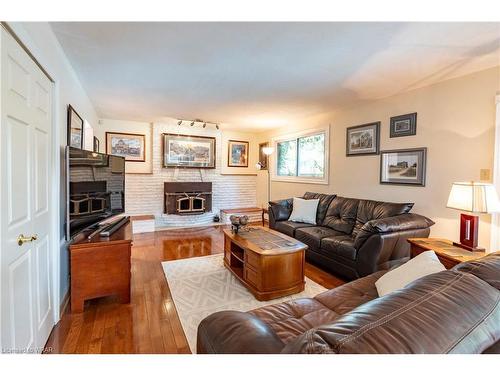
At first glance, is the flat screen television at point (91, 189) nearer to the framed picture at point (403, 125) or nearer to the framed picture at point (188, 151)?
the framed picture at point (188, 151)

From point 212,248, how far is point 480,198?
340 cm

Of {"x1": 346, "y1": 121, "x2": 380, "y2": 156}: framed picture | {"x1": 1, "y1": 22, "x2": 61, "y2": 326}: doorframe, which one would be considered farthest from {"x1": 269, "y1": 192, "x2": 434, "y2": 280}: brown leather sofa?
{"x1": 1, "y1": 22, "x2": 61, "y2": 326}: doorframe

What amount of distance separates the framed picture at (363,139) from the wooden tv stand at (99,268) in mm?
3442

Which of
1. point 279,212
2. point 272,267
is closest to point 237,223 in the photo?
point 272,267

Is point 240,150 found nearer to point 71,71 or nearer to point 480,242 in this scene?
point 71,71

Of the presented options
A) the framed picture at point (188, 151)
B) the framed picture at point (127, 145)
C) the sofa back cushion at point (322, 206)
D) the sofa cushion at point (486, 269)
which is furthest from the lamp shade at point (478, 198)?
the framed picture at point (127, 145)

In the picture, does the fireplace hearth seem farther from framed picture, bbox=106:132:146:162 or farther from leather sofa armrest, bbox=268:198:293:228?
leather sofa armrest, bbox=268:198:293:228

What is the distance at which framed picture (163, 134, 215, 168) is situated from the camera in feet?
18.8

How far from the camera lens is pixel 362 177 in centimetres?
388

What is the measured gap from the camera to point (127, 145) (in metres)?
5.43

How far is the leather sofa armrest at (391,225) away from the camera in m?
2.53

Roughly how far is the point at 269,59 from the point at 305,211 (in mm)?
2440

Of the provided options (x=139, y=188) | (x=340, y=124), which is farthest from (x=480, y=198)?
(x=139, y=188)

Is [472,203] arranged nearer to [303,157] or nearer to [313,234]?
[313,234]
